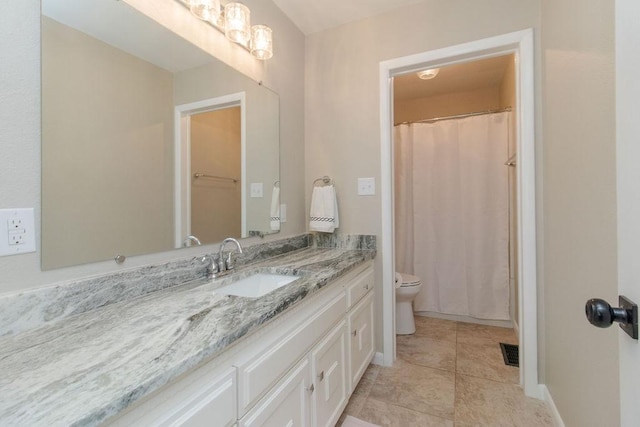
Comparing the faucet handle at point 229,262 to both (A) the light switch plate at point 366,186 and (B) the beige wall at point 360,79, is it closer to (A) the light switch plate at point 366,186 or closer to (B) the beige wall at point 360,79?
A: (B) the beige wall at point 360,79

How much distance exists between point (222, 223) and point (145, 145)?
518mm

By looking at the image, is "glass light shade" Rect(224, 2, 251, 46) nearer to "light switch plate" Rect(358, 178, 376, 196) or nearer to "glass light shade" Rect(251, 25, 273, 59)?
"glass light shade" Rect(251, 25, 273, 59)

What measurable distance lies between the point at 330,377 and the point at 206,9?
1.76 metres

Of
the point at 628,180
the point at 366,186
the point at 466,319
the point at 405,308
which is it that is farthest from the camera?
the point at 466,319

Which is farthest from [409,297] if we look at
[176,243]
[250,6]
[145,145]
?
[250,6]

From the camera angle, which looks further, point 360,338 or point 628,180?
point 360,338

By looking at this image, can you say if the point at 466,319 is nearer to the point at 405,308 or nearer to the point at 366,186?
the point at 405,308

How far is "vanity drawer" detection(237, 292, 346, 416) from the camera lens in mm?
778

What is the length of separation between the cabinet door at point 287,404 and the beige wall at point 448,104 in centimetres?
317

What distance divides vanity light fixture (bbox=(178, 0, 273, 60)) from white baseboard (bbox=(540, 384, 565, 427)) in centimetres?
241

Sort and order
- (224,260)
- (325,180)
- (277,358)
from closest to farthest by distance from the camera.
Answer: (277,358), (224,260), (325,180)

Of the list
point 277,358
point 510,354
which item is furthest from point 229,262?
point 510,354

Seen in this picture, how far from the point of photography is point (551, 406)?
1518 millimetres

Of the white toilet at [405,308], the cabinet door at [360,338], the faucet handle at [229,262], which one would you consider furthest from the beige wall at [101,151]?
the white toilet at [405,308]
